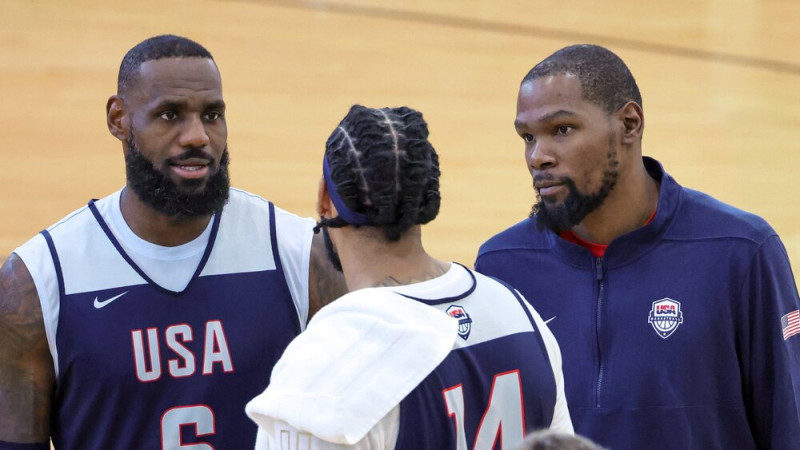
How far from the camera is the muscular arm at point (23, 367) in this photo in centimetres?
228

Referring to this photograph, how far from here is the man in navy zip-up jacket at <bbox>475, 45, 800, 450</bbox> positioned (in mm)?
2354

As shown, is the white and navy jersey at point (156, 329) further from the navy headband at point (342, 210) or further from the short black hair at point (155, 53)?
the navy headband at point (342, 210)

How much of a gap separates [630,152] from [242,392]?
39.2 inches

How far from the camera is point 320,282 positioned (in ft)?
8.16

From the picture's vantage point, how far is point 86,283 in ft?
7.74

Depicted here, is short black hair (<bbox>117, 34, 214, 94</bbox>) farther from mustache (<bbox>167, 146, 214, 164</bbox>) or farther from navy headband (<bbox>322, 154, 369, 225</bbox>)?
navy headband (<bbox>322, 154, 369, 225</bbox>)

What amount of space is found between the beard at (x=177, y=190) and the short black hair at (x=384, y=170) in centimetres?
70

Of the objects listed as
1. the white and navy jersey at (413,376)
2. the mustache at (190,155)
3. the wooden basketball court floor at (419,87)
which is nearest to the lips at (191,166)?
the mustache at (190,155)

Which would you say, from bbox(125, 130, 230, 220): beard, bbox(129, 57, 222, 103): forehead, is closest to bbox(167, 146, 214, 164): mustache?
bbox(125, 130, 230, 220): beard

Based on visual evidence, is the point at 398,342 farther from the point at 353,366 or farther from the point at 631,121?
the point at 631,121

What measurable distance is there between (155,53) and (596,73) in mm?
961

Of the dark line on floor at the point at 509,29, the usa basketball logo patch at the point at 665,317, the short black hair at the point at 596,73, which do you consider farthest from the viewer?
the dark line on floor at the point at 509,29

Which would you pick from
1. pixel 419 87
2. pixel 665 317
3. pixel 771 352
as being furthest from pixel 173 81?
pixel 419 87

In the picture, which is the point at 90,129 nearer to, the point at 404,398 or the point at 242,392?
the point at 242,392
